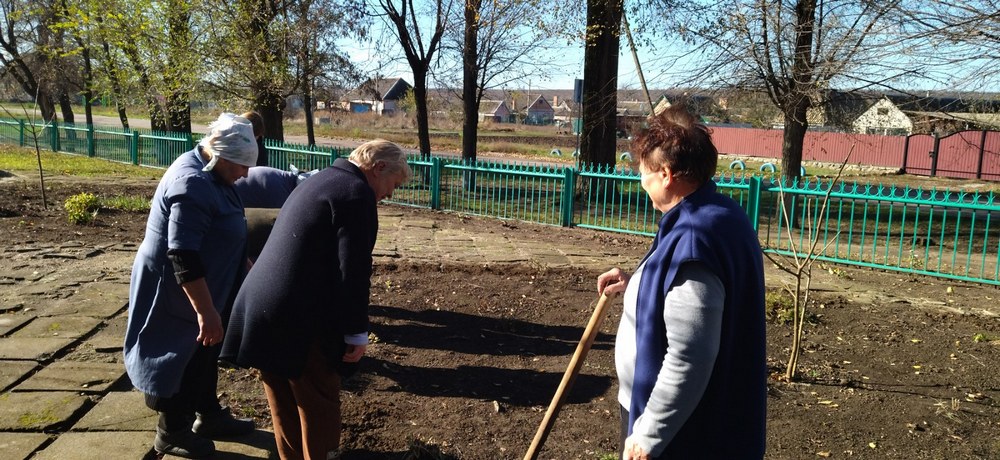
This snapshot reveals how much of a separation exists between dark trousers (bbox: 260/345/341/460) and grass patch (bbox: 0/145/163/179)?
15.1 meters

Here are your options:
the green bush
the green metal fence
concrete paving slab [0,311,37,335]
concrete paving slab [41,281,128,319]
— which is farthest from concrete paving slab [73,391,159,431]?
the green bush

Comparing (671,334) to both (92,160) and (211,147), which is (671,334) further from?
(92,160)

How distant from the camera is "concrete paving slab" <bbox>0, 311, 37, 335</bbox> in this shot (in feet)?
17.4

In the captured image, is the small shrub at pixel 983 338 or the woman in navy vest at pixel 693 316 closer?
the woman in navy vest at pixel 693 316

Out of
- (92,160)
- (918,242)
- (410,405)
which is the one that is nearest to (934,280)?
(918,242)

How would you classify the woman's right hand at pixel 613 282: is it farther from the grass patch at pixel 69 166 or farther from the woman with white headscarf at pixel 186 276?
the grass patch at pixel 69 166

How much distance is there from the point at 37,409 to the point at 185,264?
1465mm

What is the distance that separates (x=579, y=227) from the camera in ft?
37.4

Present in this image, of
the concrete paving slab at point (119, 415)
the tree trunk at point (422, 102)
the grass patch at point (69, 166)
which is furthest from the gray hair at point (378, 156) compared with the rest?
the grass patch at point (69, 166)

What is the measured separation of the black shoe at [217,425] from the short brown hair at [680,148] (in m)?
2.52

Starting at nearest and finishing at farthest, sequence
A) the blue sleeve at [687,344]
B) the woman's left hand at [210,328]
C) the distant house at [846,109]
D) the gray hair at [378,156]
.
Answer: the blue sleeve at [687,344] → the gray hair at [378,156] → the woman's left hand at [210,328] → the distant house at [846,109]

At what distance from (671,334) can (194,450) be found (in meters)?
2.43

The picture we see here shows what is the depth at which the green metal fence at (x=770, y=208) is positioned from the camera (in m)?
8.55

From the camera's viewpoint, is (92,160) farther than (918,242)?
Yes
